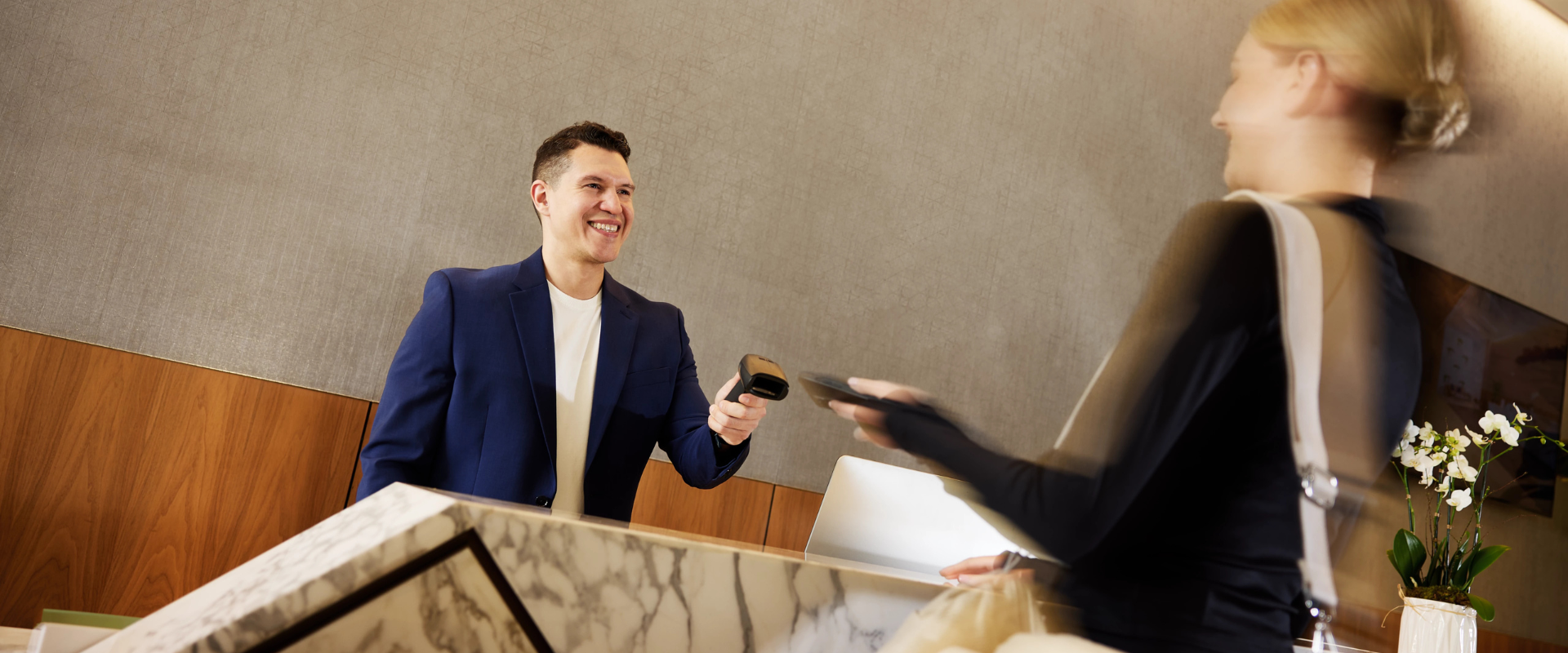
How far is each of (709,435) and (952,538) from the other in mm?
765

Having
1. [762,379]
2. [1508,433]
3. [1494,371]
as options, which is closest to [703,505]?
[762,379]

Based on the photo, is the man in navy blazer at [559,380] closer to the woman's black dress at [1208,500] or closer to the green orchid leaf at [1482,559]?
the woman's black dress at [1208,500]

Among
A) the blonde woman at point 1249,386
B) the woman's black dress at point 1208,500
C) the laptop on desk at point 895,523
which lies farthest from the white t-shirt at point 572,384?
the woman's black dress at point 1208,500

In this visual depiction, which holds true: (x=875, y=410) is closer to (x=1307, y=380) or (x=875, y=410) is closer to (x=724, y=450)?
(x=1307, y=380)

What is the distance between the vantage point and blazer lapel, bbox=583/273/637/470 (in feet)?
6.66

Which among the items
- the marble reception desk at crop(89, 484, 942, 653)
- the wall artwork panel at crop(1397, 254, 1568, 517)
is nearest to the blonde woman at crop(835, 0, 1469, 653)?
the marble reception desk at crop(89, 484, 942, 653)

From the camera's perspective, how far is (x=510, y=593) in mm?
672

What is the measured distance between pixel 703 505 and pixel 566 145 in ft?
3.56

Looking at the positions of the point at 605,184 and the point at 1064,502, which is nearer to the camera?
the point at 1064,502

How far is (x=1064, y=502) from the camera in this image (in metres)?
0.76

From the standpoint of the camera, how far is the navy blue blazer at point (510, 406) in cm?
188

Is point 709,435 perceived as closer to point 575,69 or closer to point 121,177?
point 575,69

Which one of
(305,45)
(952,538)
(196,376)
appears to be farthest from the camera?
(305,45)

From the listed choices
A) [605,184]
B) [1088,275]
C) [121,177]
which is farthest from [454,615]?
[1088,275]
